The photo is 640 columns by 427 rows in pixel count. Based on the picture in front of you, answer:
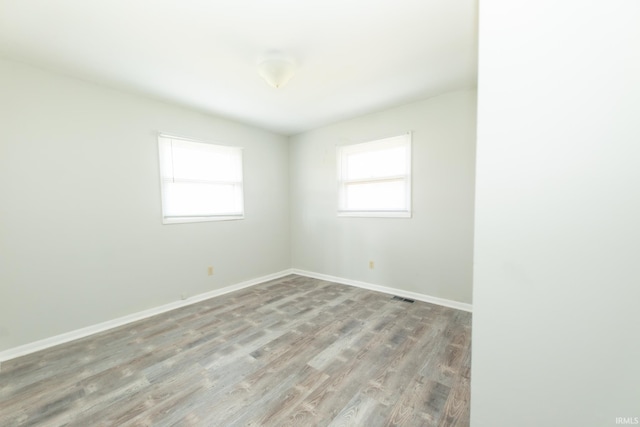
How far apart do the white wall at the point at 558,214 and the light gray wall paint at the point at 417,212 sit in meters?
2.22

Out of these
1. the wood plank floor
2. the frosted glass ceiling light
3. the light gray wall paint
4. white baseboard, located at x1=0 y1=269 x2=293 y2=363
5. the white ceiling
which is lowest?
the wood plank floor

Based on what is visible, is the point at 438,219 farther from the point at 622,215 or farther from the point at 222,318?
the point at 222,318

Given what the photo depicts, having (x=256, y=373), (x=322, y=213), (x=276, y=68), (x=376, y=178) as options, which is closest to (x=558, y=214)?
(x=256, y=373)

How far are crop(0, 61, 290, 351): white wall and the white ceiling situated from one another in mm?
301

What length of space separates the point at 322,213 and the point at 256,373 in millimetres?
2659

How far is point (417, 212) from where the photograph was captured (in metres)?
3.16

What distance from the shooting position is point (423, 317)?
265cm

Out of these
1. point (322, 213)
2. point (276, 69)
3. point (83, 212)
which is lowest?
point (322, 213)

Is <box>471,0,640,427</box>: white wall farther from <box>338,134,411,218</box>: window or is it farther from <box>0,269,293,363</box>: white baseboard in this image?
<box>0,269,293,363</box>: white baseboard

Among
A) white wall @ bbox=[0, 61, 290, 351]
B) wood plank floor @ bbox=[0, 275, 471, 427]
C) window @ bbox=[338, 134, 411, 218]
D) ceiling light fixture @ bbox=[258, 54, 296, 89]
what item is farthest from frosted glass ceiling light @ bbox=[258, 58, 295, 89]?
wood plank floor @ bbox=[0, 275, 471, 427]

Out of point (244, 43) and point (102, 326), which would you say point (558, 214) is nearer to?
point (244, 43)

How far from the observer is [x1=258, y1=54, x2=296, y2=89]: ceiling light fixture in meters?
2.07

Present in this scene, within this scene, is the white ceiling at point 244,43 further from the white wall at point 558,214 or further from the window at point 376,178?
the white wall at point 558,214

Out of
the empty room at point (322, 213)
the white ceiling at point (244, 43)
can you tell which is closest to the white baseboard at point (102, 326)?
the empty room at point (322, 213)
